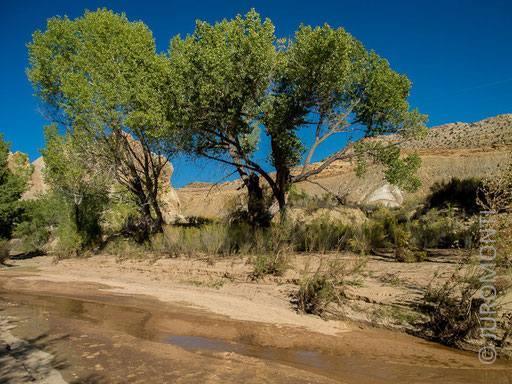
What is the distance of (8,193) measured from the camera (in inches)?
648

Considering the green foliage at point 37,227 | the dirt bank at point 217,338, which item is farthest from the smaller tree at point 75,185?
the dirt bank at point 217,338

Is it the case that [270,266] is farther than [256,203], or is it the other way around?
[256,203]

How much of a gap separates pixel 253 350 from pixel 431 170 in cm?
3901

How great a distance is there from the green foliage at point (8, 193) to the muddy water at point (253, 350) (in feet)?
38.1

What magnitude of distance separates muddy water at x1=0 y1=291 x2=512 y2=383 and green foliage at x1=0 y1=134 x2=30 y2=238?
11606 mm

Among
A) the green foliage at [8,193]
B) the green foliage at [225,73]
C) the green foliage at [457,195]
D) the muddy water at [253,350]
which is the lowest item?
the muddy water at [253,350]

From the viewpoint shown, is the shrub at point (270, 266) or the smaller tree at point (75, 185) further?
the smaller tree at point (75, 185)

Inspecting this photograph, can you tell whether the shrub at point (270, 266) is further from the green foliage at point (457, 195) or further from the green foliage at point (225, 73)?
the green foliage at point (457, 195)

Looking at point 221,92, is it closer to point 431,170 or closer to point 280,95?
point 280,95

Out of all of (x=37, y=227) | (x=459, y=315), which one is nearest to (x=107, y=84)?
(x=459, y=315)

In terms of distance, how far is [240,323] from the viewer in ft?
20.2

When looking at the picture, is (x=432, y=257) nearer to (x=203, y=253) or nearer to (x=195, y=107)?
(x=203, y=253)

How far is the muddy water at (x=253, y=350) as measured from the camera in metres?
4.16

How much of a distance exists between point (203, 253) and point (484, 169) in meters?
32.2
